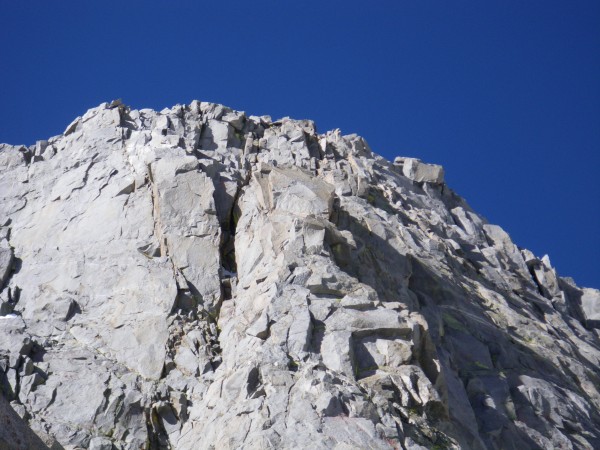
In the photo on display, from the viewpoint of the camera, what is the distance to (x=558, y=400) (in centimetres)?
4141

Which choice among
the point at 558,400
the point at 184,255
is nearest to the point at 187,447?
the point at 184,255

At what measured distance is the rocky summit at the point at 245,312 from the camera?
3234 cm

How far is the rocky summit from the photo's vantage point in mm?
32344

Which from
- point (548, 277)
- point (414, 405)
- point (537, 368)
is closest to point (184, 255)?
point (414, 405)

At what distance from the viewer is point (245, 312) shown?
38219 millimetres

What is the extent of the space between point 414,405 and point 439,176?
41208 millimetres

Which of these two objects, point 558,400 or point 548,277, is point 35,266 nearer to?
point 558,400

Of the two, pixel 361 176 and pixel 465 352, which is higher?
pixel 361 176

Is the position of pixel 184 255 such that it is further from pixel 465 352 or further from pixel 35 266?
pixel 465 352

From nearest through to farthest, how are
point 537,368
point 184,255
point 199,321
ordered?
1. point 199,321
2. point 184,255
3. point 537,368

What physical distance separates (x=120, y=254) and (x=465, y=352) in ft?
56.6

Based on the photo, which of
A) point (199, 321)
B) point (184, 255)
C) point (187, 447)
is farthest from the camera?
point (184, 255)

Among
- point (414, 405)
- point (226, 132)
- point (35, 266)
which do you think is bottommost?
Result: point (414, 405)

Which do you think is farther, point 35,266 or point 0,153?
point 0,153
